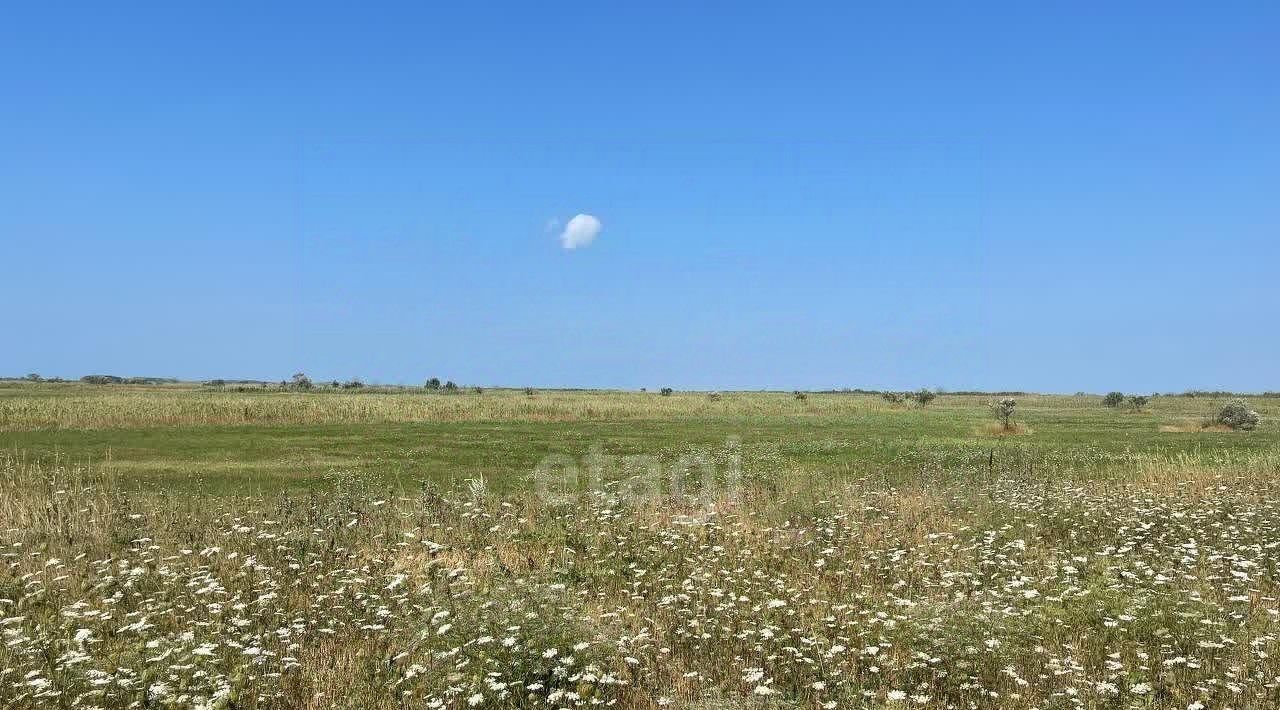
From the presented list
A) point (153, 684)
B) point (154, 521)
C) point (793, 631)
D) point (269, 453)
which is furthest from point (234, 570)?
point (269, 453)

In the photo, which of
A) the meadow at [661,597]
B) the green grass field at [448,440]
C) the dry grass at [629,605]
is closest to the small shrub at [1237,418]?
the green grass field at [448,440]

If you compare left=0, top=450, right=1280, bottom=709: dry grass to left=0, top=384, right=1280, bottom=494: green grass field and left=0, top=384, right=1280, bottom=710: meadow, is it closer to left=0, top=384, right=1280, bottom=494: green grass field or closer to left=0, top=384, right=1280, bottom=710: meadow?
left=0, top=384, right=1280, bottom=710: meadow

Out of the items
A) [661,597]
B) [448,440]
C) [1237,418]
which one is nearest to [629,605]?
[661,597]

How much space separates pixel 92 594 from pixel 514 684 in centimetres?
617

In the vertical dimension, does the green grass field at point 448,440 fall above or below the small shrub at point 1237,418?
below

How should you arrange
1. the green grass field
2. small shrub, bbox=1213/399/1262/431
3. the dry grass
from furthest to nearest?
small shrub, bbox=1213/399/1262/431 < the green grass field < the dry grass

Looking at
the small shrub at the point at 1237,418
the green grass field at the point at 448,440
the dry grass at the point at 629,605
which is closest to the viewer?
the dry grass at the point at 629,605

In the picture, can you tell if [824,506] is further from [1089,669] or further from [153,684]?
[153,684]

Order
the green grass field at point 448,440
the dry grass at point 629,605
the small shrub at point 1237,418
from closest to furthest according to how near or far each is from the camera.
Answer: the dry grass at point 629,605, the green grass field at point 448,440, the small shrub at point 1237,418

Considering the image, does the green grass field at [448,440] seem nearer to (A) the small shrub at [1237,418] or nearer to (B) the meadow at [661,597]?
(A) the small shrub at [1237,418]

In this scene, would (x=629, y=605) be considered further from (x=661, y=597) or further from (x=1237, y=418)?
(x=1237, y=418)

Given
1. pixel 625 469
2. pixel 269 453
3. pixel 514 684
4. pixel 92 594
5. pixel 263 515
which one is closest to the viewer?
pixel 514 684

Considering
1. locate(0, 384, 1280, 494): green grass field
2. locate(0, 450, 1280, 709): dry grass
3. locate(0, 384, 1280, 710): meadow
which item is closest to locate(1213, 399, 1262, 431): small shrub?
locate(0, 384, 1280, 494): green grass field

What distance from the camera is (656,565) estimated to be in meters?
11.2
